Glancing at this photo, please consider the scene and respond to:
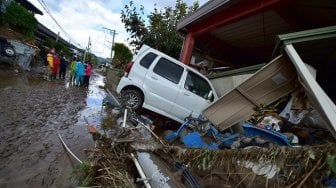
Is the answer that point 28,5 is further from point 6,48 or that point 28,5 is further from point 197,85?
point 197,85

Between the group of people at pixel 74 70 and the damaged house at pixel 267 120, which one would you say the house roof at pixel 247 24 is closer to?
the damaged house at pixel 267 120

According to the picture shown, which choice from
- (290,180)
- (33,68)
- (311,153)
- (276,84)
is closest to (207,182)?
(290,180)

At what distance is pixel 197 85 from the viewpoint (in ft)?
29.6

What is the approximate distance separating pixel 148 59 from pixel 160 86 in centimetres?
84

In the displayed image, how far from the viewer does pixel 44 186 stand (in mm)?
4156

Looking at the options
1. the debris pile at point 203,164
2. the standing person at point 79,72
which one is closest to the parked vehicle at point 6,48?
the standing person at point 79,72

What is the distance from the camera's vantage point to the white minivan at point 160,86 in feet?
28.5

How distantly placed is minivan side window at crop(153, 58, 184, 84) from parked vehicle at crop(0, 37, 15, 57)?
1283 cm

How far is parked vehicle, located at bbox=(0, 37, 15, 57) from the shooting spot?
17.7m

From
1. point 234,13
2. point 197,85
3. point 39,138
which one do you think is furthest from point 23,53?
point 234,13

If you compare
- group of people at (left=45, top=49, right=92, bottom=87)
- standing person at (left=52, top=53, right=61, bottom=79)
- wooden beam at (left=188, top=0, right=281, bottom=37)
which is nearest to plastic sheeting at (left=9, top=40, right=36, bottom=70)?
group of people at (left=45, top=49, right=92, bottom=87)

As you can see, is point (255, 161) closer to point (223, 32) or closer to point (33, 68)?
point (223, 32)

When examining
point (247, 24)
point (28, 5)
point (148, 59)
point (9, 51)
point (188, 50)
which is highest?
point (247, 24)

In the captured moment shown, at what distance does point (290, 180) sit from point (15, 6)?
2311cm
